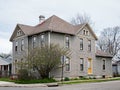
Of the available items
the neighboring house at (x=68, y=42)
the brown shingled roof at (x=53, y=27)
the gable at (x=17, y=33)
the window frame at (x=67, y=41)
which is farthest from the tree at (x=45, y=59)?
the gable at (x=17, y=33)

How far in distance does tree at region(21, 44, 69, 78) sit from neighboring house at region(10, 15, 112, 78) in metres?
1.89

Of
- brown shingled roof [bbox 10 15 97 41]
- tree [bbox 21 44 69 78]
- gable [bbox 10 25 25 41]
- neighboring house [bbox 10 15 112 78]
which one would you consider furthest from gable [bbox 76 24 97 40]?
gable [bbox 10 25 25 41]

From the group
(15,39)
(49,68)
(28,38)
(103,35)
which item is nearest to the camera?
(49,68)

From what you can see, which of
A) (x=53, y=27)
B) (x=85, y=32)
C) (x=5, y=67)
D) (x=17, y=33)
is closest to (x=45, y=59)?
(x=53, y=27)

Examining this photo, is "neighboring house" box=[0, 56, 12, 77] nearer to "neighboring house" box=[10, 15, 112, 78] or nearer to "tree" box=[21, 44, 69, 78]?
"neighboring house" box=[10, 15, 112, 78]

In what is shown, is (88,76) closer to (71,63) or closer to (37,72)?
(71,63)

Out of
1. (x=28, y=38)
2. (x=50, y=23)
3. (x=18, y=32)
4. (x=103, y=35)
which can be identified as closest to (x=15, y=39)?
(x=18, y=32)

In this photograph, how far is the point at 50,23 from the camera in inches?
1265

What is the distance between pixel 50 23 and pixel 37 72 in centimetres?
646

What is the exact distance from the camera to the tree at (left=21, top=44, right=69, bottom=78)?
91.1 feet

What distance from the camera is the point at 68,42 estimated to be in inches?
1298

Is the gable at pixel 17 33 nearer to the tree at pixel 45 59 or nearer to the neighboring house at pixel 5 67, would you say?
the neighboring house at pixel 5 67

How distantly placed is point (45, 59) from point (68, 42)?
621cm

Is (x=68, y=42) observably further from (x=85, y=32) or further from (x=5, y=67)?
(x=5, y=67)
